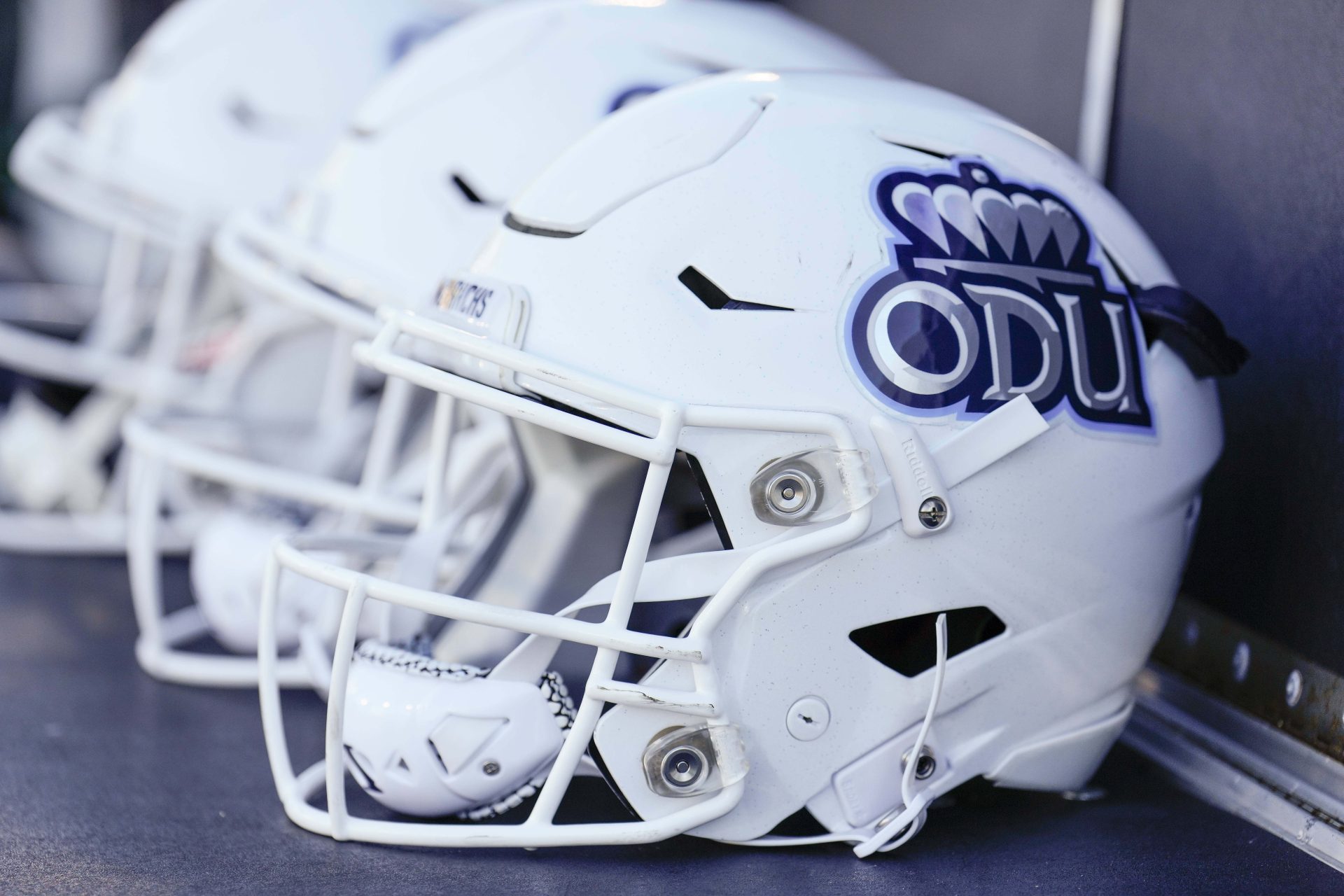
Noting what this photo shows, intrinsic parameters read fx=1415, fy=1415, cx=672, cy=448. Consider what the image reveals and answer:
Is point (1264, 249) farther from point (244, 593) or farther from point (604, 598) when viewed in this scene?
point (244, 593)

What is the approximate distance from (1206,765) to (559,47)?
40.8 inches

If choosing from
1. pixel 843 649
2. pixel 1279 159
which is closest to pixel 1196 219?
pixel 1279 159

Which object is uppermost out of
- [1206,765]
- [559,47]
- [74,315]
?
[559,47]

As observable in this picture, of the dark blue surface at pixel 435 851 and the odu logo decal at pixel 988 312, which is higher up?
the odu logo decal at pixel 988 312

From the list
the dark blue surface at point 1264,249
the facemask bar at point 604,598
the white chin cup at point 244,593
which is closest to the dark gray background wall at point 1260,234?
the dark blue surface at point 1264,249

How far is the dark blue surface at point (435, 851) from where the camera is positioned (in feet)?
3.50

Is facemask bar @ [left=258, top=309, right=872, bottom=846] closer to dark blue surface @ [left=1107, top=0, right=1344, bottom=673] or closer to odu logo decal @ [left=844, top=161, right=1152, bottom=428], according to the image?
odu logo decal @ [left=844, top=161, right=1152, bottom=428]

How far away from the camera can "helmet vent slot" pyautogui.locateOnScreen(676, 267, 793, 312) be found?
1.10m

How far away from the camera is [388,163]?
65.5 inches

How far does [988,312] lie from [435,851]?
615 mm

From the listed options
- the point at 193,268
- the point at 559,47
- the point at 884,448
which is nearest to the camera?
the point at 884,448

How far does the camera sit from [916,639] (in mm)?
1158

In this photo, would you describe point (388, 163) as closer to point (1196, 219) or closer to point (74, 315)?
point (1196, 219)

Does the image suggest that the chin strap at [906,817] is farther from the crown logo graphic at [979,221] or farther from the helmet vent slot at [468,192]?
the helmet vent slot at [468,192]
